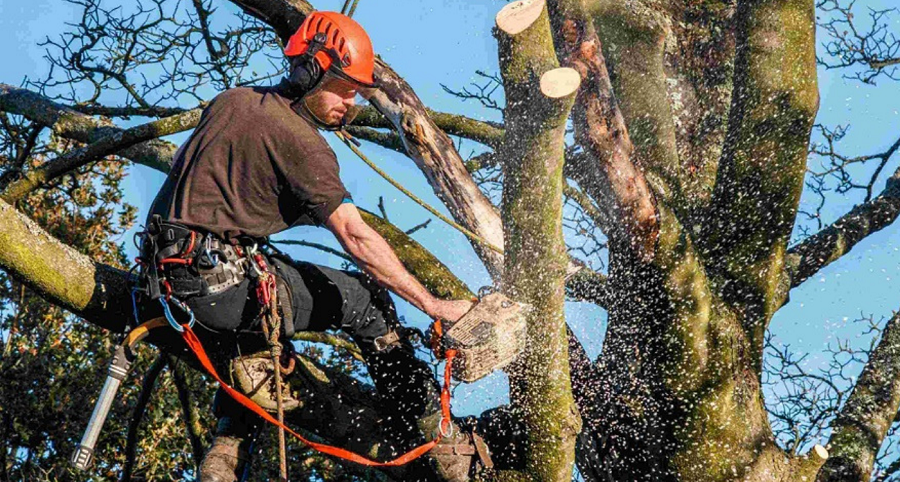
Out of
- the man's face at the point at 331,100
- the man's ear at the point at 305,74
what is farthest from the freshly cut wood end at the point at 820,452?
the man's ear at the point at 305,74

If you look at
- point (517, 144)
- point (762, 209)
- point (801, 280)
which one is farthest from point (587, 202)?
point (517, 144)

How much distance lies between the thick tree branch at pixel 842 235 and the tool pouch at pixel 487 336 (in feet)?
7.31

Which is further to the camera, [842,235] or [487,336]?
[842,235]

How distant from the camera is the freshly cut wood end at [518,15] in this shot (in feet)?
12.2

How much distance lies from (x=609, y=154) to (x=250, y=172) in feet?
4.76

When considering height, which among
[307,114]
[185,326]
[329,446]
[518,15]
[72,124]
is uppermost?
[72,124]

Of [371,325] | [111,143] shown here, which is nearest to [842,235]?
[371,325]

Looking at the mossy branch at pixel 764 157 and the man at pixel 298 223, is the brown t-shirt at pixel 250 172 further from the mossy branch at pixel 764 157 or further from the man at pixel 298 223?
the mossy branch at pixel 764 157

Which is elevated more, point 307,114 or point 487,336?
point 307,114

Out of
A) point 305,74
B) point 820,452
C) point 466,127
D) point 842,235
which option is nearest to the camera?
point 305,74

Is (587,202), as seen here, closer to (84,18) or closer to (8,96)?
(84,18)

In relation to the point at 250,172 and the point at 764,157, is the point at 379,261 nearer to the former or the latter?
the point at 250,172

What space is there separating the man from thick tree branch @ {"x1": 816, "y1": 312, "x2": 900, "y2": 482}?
5.78 feet

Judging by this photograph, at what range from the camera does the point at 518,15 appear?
3736 mm
